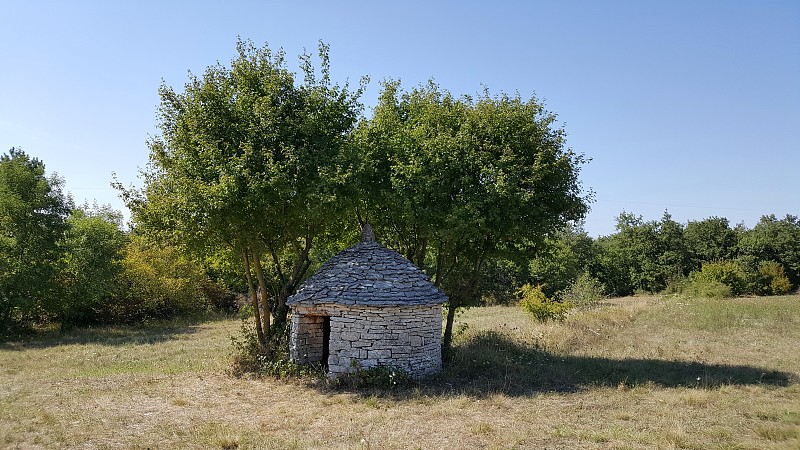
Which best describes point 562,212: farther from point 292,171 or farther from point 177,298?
point 177,298

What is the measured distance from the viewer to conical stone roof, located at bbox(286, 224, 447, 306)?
12008 millimetres

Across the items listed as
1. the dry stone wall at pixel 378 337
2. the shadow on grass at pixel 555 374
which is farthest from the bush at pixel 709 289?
the dry stone wall at pixel 378 337

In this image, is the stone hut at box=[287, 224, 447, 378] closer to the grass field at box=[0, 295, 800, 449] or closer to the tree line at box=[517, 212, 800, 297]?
the grass field at box=[0, 295, 800, 449]

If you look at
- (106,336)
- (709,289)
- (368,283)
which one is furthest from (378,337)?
(709,289)

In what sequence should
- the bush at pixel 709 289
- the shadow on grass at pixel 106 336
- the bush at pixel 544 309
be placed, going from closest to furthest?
the bush at pixel 544 309 → the shadow on grass at pixel 106 336 → the bush at pixel 709 289

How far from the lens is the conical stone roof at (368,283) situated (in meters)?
12.0

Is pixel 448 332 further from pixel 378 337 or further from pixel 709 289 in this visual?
pixel 709 289

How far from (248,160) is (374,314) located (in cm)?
470

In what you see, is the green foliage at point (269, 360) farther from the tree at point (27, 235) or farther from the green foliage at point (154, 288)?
the green foliage at point (154, 288)

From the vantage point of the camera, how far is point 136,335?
906 inches

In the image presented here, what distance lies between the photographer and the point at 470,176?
13.1 m

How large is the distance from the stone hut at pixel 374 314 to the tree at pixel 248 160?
164 centimetres

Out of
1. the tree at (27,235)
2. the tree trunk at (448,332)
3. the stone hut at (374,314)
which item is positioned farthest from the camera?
the tree at (27,235)

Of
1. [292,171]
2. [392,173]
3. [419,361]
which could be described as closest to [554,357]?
[419,361]
